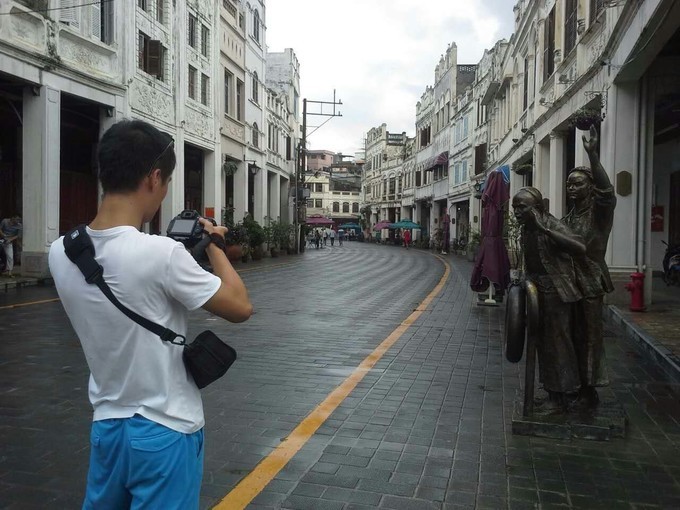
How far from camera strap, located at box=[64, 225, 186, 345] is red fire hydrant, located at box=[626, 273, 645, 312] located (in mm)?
10038

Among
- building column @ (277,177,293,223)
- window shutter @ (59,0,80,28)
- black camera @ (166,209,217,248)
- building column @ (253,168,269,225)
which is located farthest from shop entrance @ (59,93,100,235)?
building column @ (277,177,293,223)

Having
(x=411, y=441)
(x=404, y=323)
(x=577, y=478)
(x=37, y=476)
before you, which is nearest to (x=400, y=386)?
(x=411, y=441)

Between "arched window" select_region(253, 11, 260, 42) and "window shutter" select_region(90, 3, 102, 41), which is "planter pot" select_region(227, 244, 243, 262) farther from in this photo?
"arched window" select_region(253, 11, 260, 42)

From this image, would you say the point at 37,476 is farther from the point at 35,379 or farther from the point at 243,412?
the point at 35,379

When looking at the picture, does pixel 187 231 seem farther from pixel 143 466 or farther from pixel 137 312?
pixel 143 466

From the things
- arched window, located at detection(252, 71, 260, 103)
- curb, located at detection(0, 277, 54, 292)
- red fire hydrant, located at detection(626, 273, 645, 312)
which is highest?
arched window, located at detection(252, 71, 260, 103)

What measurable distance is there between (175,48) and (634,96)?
16.4 m

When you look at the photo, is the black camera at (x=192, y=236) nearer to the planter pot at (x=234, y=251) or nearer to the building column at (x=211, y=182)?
the planter pot at (x=234, y=251)

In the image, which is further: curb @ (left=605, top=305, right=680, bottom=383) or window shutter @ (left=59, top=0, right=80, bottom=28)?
window shutter @ (left=59, top=0, right=80, bottom=28)

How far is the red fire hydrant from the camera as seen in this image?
33.8 ft

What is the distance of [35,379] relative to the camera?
5914 mm

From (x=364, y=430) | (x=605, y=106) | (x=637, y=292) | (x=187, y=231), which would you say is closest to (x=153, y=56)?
(x=605, y=106)

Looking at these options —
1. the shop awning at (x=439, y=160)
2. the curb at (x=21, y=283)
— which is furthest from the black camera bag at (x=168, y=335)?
the shop awning at (x=439, y=160)

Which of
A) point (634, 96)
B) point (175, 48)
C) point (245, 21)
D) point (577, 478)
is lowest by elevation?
point (577, 478)
